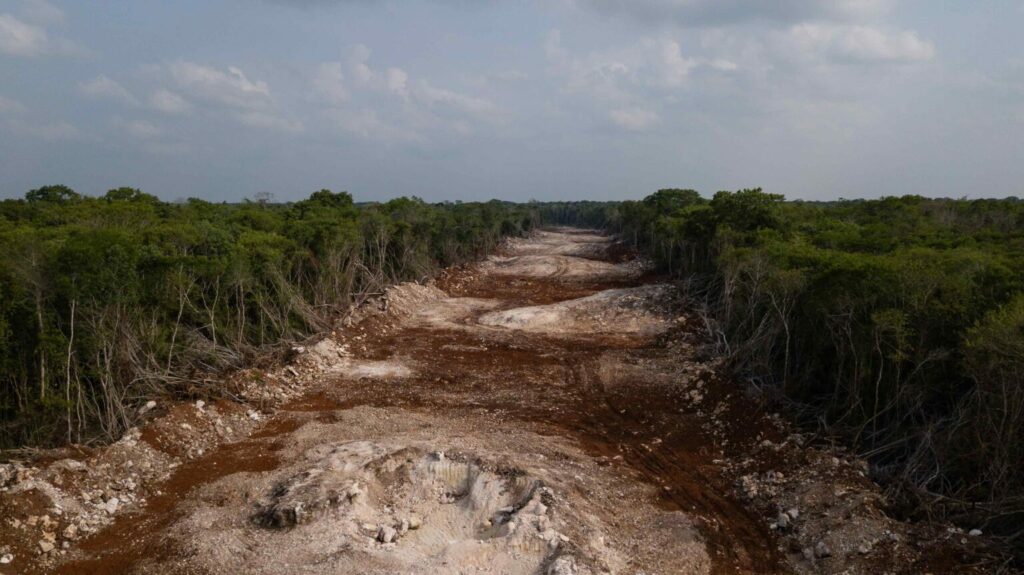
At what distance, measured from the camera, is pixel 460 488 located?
853 cm

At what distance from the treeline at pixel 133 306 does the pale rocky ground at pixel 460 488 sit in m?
1.06

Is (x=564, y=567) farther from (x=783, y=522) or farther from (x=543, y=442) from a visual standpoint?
(x=543, y=442)

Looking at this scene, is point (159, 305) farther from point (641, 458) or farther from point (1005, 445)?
point (1005, 445)


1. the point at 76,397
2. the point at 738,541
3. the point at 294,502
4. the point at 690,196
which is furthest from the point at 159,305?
the point at 690,196

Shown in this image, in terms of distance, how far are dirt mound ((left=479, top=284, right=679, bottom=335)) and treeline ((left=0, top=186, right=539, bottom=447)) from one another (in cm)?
624

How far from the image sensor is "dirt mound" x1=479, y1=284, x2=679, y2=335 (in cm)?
1967

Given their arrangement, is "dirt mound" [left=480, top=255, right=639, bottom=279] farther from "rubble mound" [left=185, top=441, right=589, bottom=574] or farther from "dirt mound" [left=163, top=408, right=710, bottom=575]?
"rubble mound" [left=185, top=441, right=589, bottom=574]

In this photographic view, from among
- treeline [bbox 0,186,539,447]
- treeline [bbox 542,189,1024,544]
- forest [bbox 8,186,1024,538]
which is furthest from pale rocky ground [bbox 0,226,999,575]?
treeline [bbox 0,186,539,447]

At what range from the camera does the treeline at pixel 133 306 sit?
9258 millimetres

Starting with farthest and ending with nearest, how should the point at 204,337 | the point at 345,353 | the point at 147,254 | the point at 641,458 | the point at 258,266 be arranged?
the point at 345,353 < the point at 258,266 < the point at 204,337 < the point at 147,254 < the point at 641,458

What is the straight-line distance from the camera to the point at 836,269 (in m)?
10.4

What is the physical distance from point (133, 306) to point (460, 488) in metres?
7.54

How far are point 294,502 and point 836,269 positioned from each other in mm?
10127

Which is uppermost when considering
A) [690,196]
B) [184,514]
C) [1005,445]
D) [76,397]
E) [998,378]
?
[690,196]
